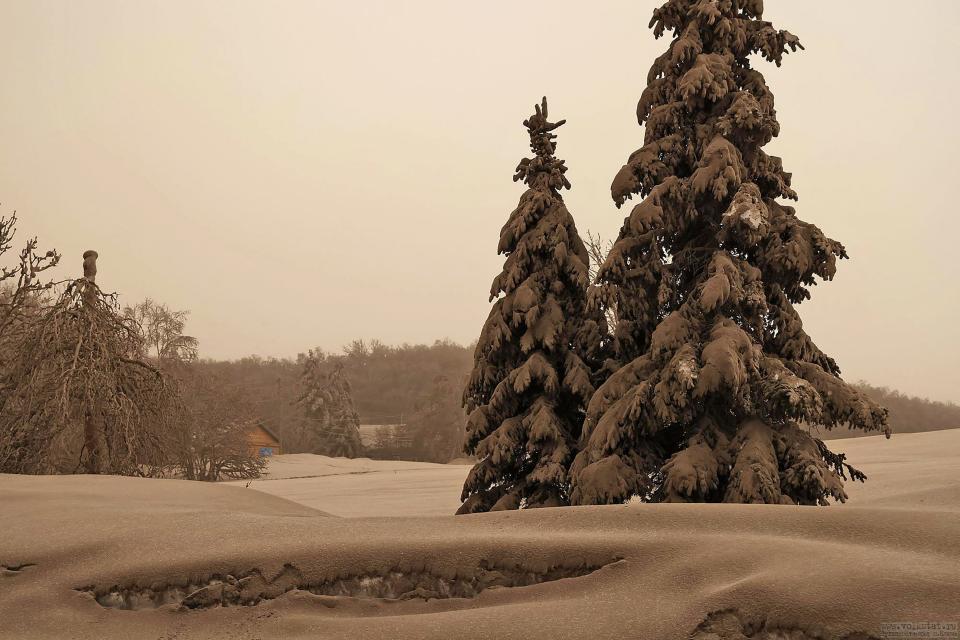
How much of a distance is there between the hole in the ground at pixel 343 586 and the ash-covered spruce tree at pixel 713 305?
4513mm

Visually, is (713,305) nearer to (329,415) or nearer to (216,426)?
(216,426)

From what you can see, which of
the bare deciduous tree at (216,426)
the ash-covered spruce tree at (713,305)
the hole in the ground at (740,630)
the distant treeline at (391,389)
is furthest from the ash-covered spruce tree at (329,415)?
the hole in the ground at (740,630)

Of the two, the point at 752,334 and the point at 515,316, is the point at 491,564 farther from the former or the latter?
the point at 515,316

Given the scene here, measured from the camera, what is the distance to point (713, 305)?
866 cm

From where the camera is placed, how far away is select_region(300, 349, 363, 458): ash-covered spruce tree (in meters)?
62.3

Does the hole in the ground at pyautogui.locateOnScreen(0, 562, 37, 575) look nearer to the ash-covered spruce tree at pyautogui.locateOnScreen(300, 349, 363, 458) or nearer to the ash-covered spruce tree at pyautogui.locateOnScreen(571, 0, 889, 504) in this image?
the ash-covered spruce tree at pyautogui.locateOnScreen(571, 0, 889, 504)

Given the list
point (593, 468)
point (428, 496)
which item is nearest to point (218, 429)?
point (428, 496)

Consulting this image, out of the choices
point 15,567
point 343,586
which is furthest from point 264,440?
point 343,586

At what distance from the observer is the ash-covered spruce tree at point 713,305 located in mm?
8539

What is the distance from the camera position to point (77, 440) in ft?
47.5

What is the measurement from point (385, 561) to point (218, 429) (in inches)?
1108

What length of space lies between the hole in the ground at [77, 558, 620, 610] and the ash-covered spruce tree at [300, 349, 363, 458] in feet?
192

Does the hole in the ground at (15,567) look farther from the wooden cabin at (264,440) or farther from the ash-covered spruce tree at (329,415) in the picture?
the ash-covered spruce tree at (329,415)

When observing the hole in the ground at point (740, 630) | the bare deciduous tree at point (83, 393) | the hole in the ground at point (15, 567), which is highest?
the bare deciduous tree at point (83, 393)
